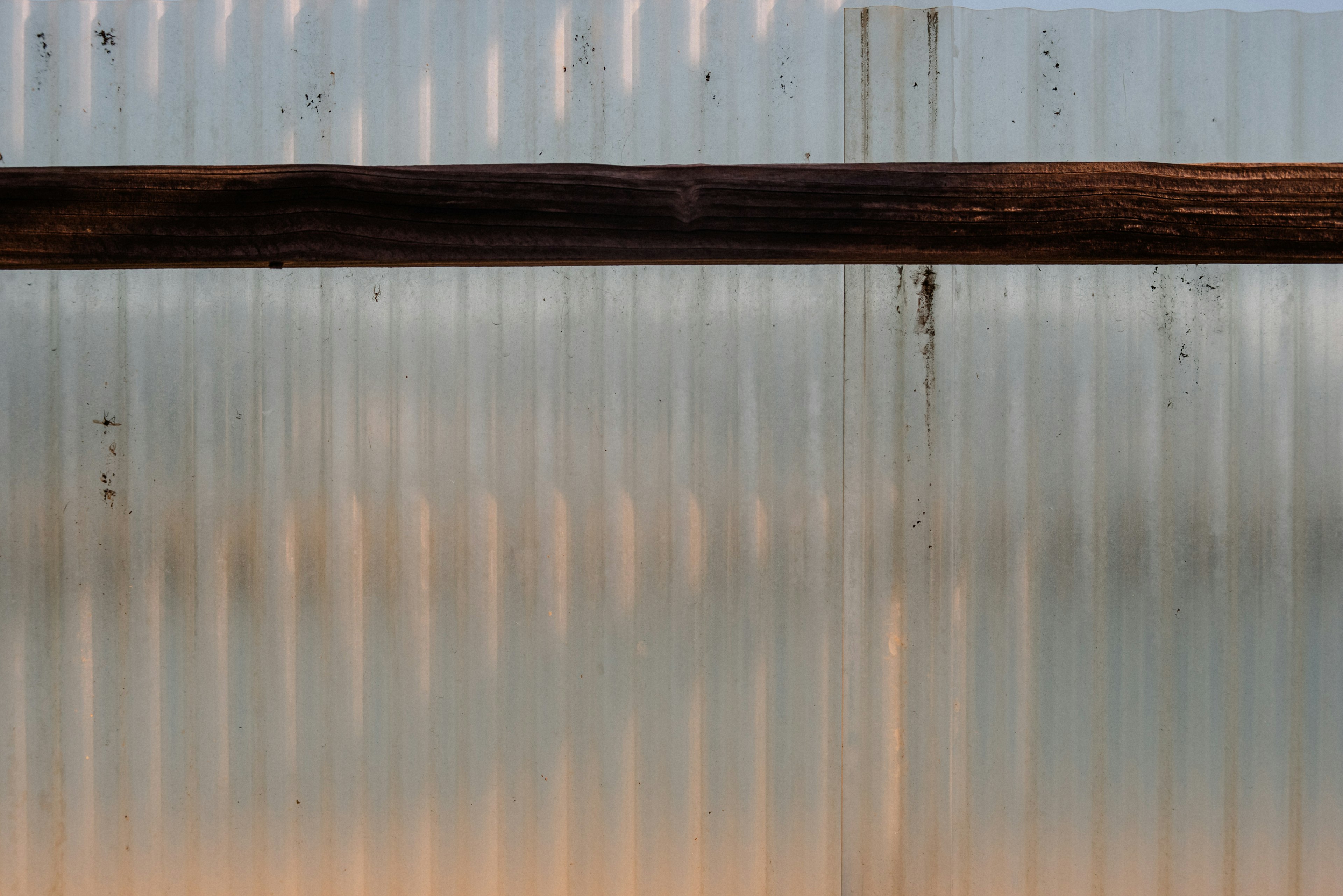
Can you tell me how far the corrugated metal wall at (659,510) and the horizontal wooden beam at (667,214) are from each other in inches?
20.5

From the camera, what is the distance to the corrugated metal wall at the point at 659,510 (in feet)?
Answer: 5.65

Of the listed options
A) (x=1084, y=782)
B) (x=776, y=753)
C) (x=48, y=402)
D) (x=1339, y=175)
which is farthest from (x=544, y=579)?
(x=1339, y=175)

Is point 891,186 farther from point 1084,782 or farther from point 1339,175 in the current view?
point 1084,782

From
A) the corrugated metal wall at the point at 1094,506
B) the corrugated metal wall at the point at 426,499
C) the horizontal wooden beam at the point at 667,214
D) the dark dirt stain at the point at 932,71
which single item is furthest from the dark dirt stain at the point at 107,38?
the dark dirt stain at the point at 932,71

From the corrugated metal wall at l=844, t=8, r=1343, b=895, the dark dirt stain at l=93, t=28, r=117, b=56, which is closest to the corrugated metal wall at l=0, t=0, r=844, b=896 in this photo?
the dark dirt stain at l=93, t=28, r=117, b=56

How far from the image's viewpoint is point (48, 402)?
1.74 m

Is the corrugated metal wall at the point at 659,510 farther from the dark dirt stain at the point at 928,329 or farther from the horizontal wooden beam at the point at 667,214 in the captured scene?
the horizontal wooden beam at the point at 667,214

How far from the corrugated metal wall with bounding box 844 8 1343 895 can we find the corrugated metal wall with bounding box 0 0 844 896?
148 millimetres

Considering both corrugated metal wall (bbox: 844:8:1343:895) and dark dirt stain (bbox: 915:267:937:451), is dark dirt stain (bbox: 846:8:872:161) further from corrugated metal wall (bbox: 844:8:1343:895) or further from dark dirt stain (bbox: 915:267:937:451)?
dark dirt stain (bbox: 915:267:937:451)

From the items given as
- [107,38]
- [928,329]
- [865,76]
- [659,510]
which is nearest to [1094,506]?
[928,329]

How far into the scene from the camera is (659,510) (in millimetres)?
1734

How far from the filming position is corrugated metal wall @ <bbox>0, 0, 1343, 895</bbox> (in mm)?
1724

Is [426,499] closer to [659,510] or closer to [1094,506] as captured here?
[659,510]

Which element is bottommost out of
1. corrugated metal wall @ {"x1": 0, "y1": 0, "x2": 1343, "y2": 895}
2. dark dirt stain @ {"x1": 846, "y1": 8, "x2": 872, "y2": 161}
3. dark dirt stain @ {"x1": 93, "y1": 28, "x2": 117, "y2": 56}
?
corrugated metal wall @ {"x1": 0, "y1": 0, "x2": 1343, "y2": 895}
